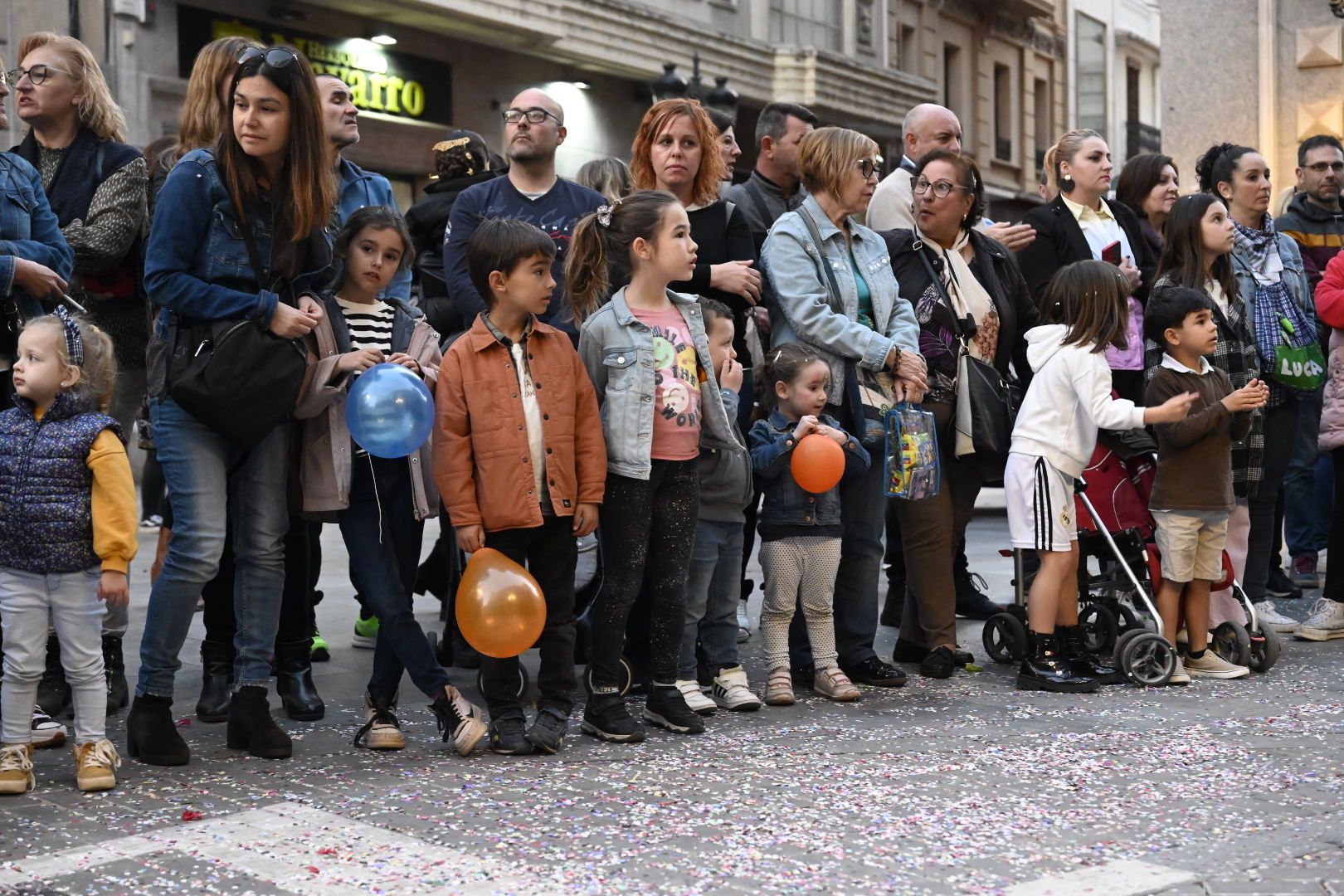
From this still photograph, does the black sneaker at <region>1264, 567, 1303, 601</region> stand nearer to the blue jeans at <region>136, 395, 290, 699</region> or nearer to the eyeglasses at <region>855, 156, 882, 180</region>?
the eyeglasses at <region>855, 156, 882, 180</region>

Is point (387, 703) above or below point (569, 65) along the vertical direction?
below

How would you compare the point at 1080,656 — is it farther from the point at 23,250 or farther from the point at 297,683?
the point at 23,250

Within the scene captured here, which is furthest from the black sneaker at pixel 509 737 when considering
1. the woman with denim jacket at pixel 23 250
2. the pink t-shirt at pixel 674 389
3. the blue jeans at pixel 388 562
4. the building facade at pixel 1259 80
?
the building facade at pixel 1259 80

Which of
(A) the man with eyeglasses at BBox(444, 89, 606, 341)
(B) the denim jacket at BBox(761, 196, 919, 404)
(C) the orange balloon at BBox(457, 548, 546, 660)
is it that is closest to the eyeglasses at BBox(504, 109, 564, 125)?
(A) the man with eyeglasses at BBox(444, 89, 606, 341)

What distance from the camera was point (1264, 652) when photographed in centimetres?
691

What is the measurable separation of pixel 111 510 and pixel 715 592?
7.31ft

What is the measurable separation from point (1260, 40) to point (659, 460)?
10.9 meters

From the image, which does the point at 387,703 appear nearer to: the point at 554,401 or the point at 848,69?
the point at 554,401

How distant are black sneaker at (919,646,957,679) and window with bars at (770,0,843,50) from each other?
69.3 ft

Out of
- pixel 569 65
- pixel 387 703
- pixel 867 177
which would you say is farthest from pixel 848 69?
pixel 387 703

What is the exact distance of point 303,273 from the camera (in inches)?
213

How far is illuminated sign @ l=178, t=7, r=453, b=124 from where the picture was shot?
18.4m

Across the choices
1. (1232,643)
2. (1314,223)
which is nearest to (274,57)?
(1232,643)

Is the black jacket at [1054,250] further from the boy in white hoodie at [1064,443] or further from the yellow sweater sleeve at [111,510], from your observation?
the yellow sweater sleeve at [111,510]
